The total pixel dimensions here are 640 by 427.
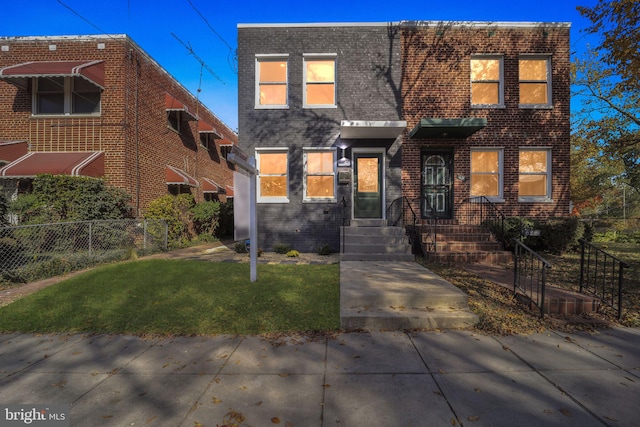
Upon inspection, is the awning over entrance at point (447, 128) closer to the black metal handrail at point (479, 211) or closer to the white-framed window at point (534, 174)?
the black metal handrail at point (479, 211)

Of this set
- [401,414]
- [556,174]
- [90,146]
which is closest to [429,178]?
[556,174]

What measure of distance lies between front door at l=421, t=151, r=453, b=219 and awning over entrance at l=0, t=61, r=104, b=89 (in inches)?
452

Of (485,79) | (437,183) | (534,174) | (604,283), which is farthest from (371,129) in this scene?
(604,283)

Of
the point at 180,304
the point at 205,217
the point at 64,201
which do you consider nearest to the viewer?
the point at 180,304

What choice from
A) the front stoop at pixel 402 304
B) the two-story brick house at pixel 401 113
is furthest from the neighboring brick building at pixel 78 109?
the front stoop at pixel 402 304

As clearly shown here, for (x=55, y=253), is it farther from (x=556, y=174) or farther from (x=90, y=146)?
(x=556, y=174)

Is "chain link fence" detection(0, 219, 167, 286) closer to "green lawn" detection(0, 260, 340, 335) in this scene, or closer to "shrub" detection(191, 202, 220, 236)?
"green lawn" detection(0, 260, 340, 335)

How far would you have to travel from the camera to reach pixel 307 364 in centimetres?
332

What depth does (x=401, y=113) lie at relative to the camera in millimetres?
10250

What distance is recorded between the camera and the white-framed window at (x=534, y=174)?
33.9ft

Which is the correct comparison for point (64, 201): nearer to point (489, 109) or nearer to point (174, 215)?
point (174, 215)

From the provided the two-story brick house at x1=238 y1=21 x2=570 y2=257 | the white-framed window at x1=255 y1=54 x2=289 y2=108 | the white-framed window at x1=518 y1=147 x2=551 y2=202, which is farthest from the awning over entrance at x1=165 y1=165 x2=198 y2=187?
the white-framed window at x1=518 y1=147 x2=551 y2=202

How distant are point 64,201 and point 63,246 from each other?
2.32 metres

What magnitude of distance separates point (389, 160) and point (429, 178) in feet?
5.20
